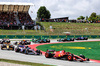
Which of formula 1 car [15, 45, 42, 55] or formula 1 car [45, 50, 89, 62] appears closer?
formula 1 car [45, 50, 89, 62]

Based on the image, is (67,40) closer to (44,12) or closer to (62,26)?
(62,26)

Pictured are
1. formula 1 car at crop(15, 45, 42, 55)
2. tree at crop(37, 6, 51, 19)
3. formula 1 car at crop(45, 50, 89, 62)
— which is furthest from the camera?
tree at crop(37, 6, 51, 19)

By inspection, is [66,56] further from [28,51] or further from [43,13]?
[43,13]

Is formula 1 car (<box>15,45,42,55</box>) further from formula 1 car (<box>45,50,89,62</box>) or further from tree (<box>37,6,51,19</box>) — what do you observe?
tree (<box>37,6,51,19</box>)

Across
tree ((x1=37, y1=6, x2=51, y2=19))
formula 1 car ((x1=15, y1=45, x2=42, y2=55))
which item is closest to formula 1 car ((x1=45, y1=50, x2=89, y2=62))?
formula 1 car ((x1=15, y1=45, x2=42, y2=55))

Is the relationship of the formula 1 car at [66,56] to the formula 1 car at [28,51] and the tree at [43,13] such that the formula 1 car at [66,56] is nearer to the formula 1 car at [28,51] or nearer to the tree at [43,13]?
the formula 1 car at [28,51]

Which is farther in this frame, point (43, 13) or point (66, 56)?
point (43, 13)

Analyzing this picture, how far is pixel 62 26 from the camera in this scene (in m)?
72.1

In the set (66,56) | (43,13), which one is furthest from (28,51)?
(43,13)

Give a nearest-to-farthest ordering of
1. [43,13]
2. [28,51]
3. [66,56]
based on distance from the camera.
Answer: [66,56]
[28,51]
[43,13]

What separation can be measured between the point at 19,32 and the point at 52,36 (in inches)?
393

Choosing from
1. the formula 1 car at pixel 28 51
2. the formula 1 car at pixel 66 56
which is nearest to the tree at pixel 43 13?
the formula 1 car at pixel 28 51

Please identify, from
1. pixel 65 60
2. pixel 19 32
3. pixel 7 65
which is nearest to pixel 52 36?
pixel 19 32

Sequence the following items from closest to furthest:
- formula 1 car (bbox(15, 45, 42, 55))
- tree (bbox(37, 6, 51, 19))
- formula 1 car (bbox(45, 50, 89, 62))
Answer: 1. formula 1 car (bbox(45, 50, 89, 62))
2. formula 1 car (bbox(15, 45, 42, 55))
3. tree (bbox(37, 6, 51, 19))
